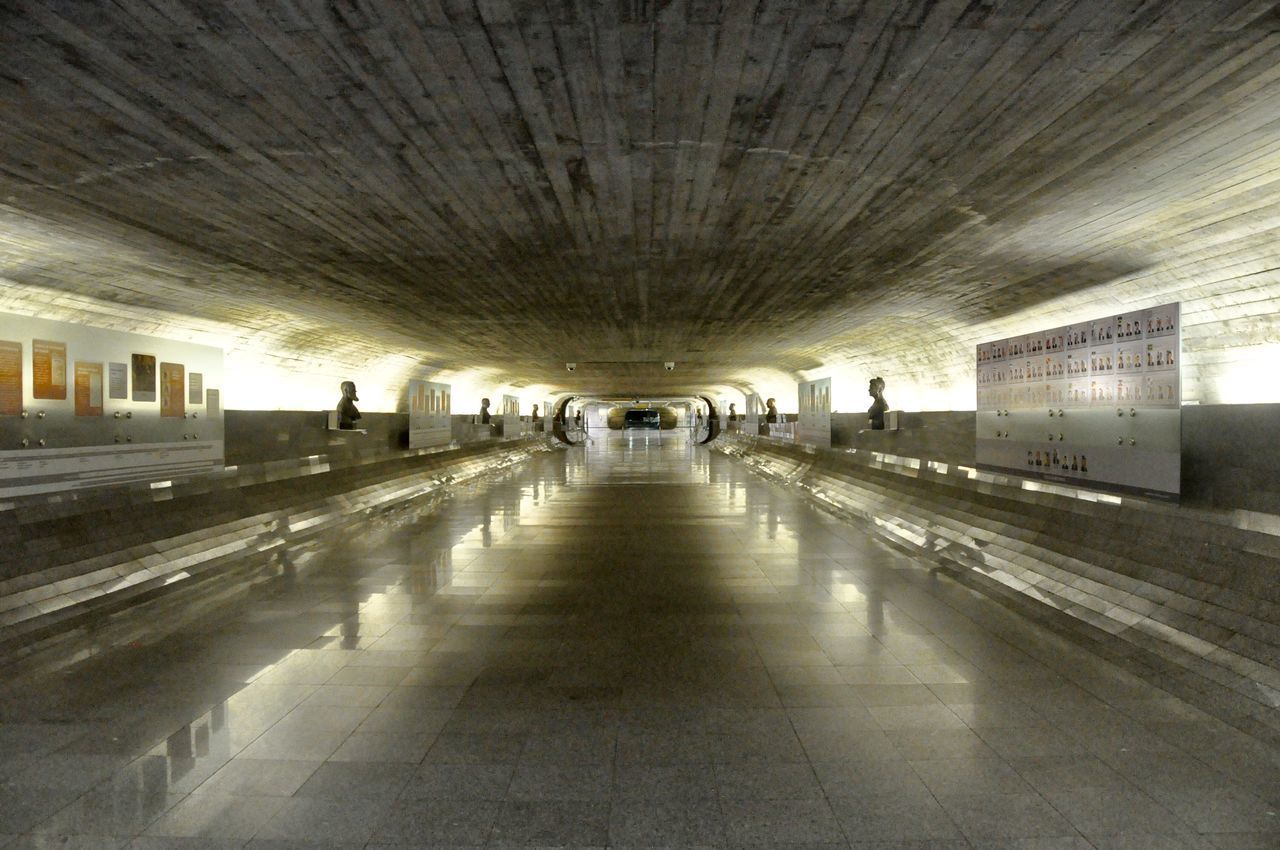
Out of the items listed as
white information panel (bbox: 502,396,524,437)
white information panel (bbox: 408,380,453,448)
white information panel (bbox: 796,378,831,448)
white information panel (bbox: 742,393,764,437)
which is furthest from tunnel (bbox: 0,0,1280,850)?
white information panel (bbox: 742,393,764,437)

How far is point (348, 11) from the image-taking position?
10.9ft

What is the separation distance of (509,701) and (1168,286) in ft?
25.5

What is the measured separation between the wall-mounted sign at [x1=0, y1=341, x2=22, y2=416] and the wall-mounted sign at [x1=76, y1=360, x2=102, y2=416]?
0.77 meters

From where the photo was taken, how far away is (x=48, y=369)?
25.2 feet

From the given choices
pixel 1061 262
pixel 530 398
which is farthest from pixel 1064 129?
pixel 530 398

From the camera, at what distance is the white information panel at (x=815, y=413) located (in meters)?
20.0

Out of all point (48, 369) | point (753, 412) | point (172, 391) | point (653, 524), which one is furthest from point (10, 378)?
point (753, 412)

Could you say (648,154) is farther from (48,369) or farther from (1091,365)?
(48,369)

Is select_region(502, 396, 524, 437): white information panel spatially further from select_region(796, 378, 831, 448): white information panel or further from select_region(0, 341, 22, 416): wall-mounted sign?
select_region(0, 341, 22, 416): wall-mounted sign

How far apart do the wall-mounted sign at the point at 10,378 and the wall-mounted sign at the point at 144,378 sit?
1606mm

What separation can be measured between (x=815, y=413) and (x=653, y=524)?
11231 mm

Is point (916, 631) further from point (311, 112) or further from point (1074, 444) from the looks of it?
point (311, 112)

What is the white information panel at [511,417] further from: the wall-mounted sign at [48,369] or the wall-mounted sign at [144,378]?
the wall-mounted sign at [48,369]

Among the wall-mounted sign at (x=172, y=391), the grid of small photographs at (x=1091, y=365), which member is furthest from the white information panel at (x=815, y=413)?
the wall-mounted sign at (x=172, y=391)
